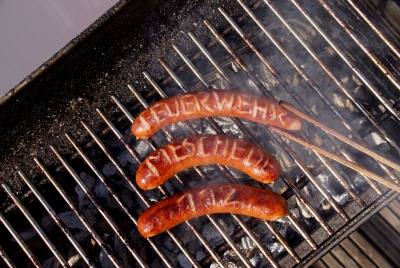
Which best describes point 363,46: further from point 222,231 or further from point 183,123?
point 222,231

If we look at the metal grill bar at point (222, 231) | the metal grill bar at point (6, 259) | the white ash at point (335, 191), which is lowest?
the white ash at point (335, 191)

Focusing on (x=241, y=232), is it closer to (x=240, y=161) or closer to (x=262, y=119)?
(x=240, y=161)

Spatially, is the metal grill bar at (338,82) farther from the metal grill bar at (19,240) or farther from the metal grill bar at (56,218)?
the metal grill bar at (19,240)

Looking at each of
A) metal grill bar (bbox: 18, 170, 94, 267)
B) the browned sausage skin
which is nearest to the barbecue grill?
metal grill bar (bbox: 18, 170, 94, 267)

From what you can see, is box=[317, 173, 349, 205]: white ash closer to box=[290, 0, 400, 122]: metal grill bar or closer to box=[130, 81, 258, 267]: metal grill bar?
box=[290, 0, 400, 122]: metal grill bar

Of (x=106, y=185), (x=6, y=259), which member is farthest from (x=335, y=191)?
(x=6, y=259)

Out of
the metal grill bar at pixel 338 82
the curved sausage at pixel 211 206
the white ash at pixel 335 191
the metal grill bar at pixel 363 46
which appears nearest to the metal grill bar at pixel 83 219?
the curved sausage at pixel 211 206
